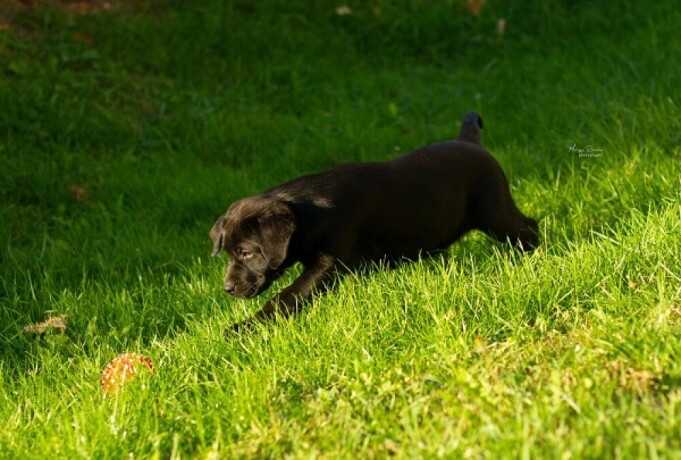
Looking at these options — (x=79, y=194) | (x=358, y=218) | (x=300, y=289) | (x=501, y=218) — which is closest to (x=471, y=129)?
(x=501, y=218)

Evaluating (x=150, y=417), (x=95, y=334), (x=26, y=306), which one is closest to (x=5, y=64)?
(x=26, y=306)

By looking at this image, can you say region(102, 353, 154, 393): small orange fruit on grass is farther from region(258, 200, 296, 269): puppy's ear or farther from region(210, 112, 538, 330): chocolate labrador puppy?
region(258, 200, 296, 269): puppy's ear

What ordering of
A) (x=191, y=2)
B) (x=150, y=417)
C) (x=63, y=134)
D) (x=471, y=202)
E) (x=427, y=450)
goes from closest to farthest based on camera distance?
1. (x=427, y=450)
2. (x=150, y=417)
3. (x=471, y=202)
4. (x=63, y=134)
5. (x=191, y=2)

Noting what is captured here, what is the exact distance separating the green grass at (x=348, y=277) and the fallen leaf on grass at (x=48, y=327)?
0.05m

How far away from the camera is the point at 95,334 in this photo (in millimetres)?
4590

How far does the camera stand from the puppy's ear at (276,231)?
4.35 m

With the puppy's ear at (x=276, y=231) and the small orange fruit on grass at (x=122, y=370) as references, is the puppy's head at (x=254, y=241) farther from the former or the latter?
the small orange fruit on grass at (x=122, y=370)

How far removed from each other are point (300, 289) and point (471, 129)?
1736 mm

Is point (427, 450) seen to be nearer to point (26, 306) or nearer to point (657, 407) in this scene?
point (657, 407)

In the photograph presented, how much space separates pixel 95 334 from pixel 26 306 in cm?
68

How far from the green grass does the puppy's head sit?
0.15 metres

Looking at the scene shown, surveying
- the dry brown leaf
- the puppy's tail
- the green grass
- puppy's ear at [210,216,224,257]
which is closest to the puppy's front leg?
the green grass

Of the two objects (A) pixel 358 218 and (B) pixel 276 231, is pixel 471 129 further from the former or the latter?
(B) pixel 276 231

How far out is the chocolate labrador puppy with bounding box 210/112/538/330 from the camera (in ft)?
14.6
